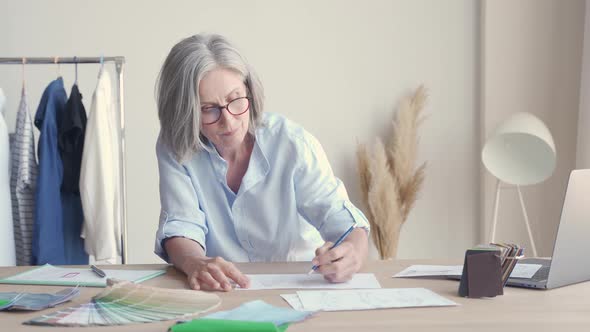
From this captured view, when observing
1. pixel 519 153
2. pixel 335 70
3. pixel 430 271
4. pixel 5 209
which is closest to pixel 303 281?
pixel 430 271

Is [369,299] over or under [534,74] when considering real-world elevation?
under

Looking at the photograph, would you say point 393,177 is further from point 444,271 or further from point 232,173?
point 444,271

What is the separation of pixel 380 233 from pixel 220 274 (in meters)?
2.52

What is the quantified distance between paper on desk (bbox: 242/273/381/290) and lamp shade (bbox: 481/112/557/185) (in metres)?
2.18

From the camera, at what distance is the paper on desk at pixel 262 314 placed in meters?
1.49

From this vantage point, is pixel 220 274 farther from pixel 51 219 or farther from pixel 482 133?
pixel 482 133

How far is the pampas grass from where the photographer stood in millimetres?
4199

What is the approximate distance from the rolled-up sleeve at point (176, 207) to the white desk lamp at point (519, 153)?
2098 millimetres

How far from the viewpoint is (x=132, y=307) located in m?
1.60

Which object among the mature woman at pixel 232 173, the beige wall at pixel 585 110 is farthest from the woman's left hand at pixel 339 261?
the beige wall at pixel 585 110

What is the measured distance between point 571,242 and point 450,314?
403mm

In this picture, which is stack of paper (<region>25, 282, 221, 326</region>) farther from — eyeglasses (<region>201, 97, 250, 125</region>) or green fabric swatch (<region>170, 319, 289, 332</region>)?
eyeglasses (<region>201, 97, 250, 125</region>)

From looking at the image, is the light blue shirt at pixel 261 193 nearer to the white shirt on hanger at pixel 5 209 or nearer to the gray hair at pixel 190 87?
the gray hair at pixel 190 87

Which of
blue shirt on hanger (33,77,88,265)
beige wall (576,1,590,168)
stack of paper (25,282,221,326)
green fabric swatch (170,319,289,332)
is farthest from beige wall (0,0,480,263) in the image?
green fabric swatch (170,319,289,332)
